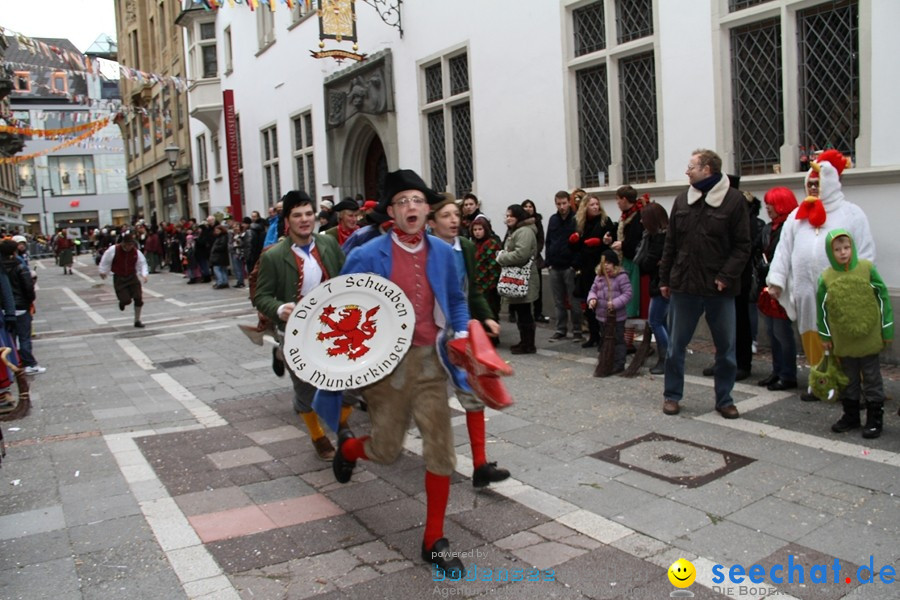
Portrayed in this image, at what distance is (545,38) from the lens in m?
11.3

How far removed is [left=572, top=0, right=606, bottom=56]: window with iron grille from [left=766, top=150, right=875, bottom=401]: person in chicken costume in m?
5.14

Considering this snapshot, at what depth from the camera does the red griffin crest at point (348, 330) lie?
3961 mm

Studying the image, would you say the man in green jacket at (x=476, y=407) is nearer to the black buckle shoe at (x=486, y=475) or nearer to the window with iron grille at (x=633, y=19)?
the black buckle shoe at (x=486, y=475)

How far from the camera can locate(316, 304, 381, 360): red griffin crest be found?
13.0 ft

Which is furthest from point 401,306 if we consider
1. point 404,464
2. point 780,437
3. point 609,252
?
point 609,252

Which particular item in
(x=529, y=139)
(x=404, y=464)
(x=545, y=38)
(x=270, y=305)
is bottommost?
(x=404, y=464)

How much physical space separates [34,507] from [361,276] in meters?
2.60

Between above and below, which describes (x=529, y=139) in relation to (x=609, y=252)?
above

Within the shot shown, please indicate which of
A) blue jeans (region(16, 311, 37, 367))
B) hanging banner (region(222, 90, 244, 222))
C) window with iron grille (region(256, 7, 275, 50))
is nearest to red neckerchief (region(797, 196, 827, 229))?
blue jeans (region(16, 311, 37, 367))

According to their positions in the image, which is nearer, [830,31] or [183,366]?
[830,31]

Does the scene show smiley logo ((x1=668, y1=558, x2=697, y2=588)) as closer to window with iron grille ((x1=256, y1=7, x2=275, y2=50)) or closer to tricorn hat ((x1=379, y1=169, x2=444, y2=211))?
tricorn hat ((x1=379, y1=169, x2=444, y2=211))

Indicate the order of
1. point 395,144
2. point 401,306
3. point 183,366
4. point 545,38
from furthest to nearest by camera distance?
point 395,144 → point 545,38 → point 183,366 → point 401,306

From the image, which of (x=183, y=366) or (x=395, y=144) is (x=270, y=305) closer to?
(x=183, y=366)

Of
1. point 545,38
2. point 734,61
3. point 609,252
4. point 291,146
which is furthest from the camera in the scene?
point 291,146
